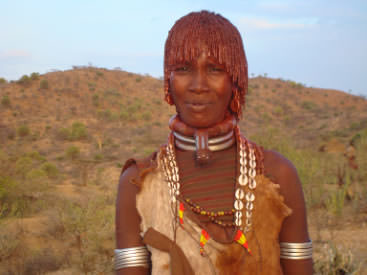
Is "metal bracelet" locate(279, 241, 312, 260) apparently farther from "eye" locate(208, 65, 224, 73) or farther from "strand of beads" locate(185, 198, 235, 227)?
"eye" locate(208, 65, 224, 73)

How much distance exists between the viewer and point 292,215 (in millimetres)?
1544

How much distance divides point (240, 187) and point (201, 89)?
1.48ft

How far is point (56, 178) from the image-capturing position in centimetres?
1498

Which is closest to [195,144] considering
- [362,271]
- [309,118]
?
[362,271]

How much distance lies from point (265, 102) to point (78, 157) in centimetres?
3046

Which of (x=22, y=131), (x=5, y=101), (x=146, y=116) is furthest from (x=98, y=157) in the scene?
(x=5, y=101)

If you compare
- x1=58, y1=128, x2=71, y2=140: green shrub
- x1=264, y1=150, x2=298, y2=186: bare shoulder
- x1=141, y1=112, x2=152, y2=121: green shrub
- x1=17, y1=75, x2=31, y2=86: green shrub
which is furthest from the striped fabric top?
x1=17, y1=75, x2=31, y2=86: green shrub

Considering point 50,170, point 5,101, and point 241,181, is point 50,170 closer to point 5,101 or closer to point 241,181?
point 241,181

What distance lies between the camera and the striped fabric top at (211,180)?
154 centimetres

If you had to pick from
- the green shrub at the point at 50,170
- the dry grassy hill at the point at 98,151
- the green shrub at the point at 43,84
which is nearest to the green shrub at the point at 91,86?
the dry grassy hill at the point at 98,151

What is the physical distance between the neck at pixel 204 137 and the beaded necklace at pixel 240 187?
6cm

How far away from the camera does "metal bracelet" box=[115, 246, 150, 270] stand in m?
1.53

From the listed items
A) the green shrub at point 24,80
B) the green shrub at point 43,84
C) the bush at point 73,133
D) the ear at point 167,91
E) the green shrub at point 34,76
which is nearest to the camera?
the ear at point 167,91

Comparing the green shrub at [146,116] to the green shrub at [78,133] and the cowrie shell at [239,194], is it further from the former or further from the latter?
the cowrie shell at [239,194]
